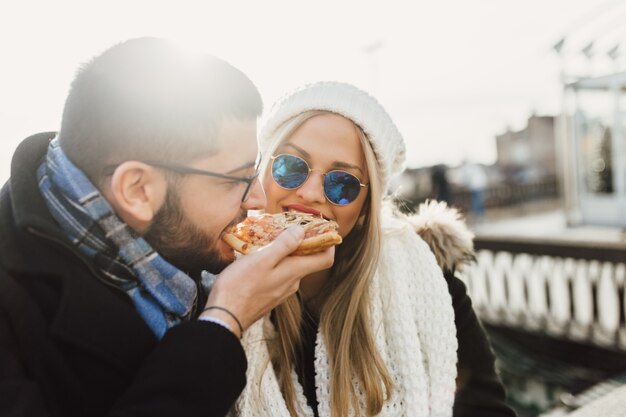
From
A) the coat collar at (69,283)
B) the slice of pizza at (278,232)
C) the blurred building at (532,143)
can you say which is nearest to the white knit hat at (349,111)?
the slice of pizza at (278,232)

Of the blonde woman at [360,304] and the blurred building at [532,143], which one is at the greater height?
the blurred building at [532,143]

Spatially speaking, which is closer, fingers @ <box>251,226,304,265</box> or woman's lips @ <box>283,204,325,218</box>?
fingers @ <box>251,226,304,265</box>

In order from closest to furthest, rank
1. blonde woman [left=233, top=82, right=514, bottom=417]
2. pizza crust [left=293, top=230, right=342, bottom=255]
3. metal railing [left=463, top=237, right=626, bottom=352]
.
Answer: pizza crust [left=293, top=230, right=342, bottom=255] < blonde woman [left=233, top=82, right=514, bottom=417] < metal railing [left=463, top=237, right=626, bottom=352]

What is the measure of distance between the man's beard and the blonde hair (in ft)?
1.91

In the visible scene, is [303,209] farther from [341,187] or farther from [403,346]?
[403,346]

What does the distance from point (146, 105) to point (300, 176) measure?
897mm

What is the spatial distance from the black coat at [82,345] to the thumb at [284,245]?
38cm

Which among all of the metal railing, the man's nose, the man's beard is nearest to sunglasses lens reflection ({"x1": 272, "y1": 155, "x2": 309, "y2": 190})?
the man's nose

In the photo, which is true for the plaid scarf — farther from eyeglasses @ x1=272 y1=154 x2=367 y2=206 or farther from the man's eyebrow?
the man's eyebrow

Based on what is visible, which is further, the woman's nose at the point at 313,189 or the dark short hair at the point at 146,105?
the woman's nose at the point at 313,189

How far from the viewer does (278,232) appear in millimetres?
2191

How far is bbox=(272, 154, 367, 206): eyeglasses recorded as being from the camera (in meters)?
2.37

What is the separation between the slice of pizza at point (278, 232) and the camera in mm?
1990

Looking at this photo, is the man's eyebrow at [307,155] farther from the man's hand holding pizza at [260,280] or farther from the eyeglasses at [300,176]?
the man's hand holding pizza at [260,280]
